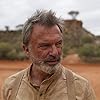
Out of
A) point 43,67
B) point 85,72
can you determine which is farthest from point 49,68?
point 85,72

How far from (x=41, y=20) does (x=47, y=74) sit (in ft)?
1.56

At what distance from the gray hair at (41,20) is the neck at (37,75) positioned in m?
0.29

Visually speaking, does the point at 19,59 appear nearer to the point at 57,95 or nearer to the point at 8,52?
the point at 8,52

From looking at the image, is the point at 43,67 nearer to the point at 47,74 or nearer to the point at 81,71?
the point at 47,74

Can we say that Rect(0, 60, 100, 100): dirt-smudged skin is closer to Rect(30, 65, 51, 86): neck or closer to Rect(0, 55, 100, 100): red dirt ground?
Rect(0, 55, 100, 100): red dirt ground

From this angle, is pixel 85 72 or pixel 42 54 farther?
pixel 85 72

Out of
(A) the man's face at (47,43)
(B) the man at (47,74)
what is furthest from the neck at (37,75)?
(A) the man's face at (47,43)

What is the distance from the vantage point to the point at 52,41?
3201mm

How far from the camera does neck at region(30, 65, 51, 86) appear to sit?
3320mm

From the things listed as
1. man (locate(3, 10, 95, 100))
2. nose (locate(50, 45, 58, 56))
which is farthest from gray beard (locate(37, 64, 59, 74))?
nose (locate(50, 45, 58, 56))

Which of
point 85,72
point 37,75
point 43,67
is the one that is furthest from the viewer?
point 85,72

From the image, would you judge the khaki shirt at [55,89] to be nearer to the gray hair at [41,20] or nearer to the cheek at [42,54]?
the cheek at [42,54]

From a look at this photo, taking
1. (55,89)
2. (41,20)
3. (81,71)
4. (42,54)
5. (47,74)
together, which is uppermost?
(41,20)

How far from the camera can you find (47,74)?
331cm
